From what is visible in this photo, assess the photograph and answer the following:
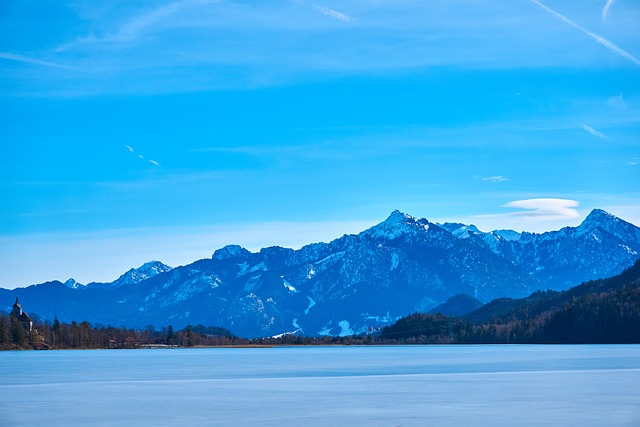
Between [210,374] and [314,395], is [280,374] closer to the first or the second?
[210,374]

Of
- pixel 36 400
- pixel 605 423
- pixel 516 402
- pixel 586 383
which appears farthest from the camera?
pixel 586 383

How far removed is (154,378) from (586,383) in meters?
40.2

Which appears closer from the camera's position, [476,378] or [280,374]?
[476,378]

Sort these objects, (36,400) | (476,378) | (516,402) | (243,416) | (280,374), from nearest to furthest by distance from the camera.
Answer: (243,416), (516,402), (36,400), (476,378), (280,374)

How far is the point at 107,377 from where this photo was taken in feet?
298

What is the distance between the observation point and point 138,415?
168 ft

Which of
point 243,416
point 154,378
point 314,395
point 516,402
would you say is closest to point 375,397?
point 314,395

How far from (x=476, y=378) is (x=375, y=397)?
24044 millimetres

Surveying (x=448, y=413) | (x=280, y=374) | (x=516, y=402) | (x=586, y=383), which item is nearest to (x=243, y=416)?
(x=448, y=413)

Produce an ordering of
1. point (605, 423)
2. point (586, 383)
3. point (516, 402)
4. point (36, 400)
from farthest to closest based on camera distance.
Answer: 1. point (586, 383)
2. point (36, 400)
3. point (516, 402)
4. point (605, 423)

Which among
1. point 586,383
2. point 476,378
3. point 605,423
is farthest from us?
point 476,378

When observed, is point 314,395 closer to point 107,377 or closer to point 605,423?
point 605,423

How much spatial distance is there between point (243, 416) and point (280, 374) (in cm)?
4613

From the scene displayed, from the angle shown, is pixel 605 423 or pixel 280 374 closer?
pixel 605 423
